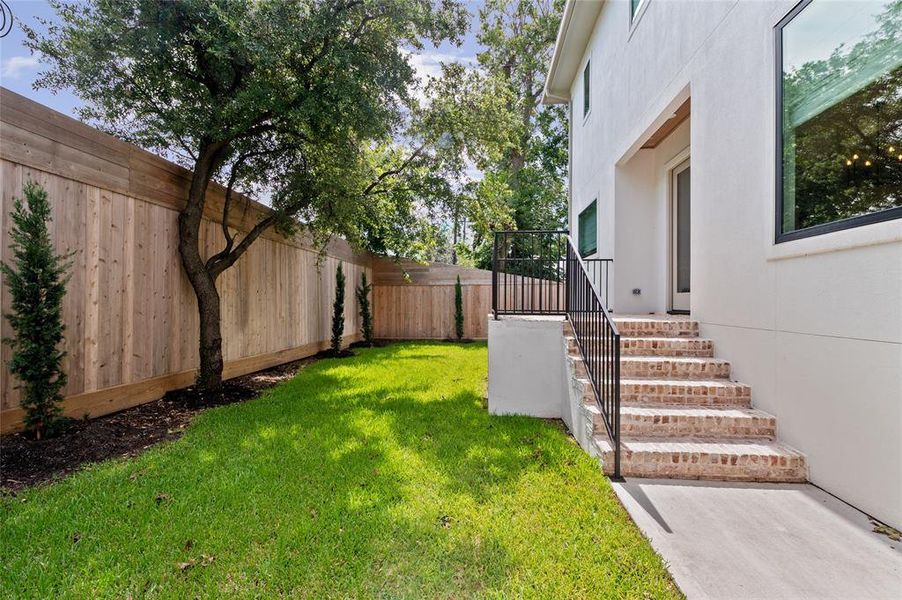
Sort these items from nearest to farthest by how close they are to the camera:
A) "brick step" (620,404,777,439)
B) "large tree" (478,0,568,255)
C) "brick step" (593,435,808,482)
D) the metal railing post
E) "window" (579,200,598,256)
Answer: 1. "brick step" (593,435,808,482)
2. "brick step" (620,404,777,439)
3. the metal railing post
4. "window" (579,200,598,256)
5. "large tree" (478,0,568,255)

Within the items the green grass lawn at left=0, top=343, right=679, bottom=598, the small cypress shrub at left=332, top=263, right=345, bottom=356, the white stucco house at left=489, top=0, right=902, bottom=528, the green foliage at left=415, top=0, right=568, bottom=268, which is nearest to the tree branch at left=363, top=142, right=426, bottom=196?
the green foliage at left=415, top=0, right=568, bottom=268

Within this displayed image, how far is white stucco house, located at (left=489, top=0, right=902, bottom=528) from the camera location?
2240 millimetres

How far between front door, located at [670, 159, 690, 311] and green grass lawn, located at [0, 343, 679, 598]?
274 centimetres

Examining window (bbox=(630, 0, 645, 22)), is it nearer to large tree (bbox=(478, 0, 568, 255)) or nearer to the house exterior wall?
the house exterior wall

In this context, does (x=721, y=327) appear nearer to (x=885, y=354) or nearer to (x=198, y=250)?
(x=885, y=354)

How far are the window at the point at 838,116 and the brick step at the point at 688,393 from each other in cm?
125

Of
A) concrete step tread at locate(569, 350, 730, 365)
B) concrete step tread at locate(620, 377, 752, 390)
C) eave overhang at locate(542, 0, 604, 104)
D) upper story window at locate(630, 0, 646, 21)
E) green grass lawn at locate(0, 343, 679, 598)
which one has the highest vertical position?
eave overhang at locate(542, 0, 604, 104)

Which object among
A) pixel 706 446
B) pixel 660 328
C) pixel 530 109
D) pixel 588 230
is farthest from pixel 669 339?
pixel 530 109

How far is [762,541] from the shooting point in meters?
2.07

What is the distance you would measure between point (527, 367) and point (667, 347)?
4.54 ft

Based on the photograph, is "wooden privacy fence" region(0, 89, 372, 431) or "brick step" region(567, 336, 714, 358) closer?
"wooden privacy fence" region(0, 89, 372, 431)

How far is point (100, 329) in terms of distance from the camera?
153 inches

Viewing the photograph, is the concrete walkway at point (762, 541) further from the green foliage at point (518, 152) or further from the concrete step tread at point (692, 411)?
the green foliage at point (518, 152)

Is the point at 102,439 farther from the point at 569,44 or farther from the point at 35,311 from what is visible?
the point at 569,44
